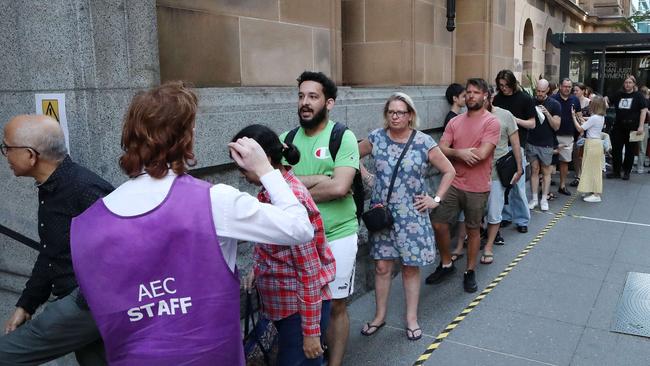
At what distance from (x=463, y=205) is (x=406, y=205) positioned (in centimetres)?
145

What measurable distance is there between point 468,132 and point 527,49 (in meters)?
11.2

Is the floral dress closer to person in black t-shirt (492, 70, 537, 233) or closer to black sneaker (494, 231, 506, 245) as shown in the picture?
black sneaker (494, 231, 506, 245)

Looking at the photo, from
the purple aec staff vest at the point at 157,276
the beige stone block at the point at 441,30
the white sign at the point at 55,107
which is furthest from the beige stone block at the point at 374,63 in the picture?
the purple aec staff vest at the point at 157,276

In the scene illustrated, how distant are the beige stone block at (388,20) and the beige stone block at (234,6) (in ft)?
8.42

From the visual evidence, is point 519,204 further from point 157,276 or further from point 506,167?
point 157,276

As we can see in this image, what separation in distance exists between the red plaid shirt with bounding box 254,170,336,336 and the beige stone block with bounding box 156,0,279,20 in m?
2.15

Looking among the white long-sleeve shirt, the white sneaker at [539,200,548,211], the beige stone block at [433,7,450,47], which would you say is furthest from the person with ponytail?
the white sneaker at [539,200,548,211]

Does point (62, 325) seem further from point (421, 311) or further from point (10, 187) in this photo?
point (421, 311)

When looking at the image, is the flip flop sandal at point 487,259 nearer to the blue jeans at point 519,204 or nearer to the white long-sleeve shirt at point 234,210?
the blue jeans at point 519,204

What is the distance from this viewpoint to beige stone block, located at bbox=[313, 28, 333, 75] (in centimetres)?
587

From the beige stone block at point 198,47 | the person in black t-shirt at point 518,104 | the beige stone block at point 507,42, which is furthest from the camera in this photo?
the beige stone block at point 507,42

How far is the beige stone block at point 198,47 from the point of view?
4258mm

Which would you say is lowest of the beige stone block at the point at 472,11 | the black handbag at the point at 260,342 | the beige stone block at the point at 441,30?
the black handbag at the point at 260,342

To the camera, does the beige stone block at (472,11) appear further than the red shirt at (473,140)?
Yes
